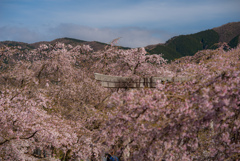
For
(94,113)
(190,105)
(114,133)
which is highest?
(190,105)

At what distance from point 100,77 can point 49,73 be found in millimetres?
13205

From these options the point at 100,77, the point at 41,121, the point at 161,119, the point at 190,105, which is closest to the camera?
the point at 190,105

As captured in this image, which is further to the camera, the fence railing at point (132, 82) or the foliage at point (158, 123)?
the fence railing at point (132, 82)

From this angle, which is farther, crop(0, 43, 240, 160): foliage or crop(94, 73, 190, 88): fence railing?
crop(94, 73, 190, 88): fence railing

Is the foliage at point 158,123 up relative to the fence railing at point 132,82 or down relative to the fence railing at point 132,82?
down

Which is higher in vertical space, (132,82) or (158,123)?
(132,82)

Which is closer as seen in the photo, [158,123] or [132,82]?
[158,123]

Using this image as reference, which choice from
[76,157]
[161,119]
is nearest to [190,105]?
[161,119]

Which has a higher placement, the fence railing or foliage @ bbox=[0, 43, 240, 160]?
the fence railing

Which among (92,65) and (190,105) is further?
(92,65)

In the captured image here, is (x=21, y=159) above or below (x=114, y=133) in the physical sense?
below

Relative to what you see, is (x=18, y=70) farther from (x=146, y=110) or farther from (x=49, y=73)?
(x=146, y=110)

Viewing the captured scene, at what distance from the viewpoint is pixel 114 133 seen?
21.0 feet

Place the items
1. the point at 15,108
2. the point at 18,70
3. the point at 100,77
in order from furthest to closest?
the point at 18,70 < the point at 15,108 < the point at 100,77
